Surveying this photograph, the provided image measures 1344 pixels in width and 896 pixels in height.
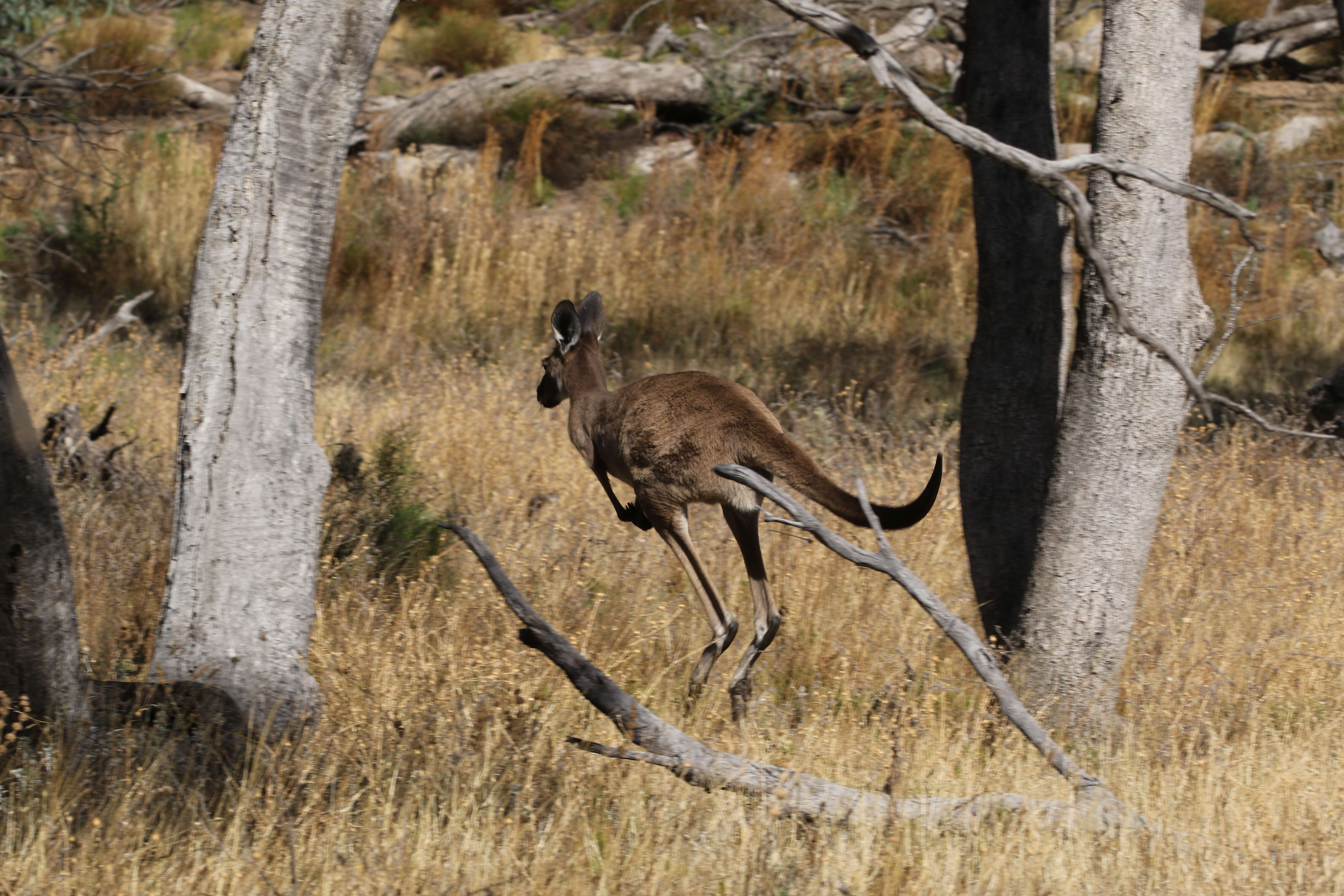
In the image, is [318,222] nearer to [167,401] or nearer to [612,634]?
[612,634]

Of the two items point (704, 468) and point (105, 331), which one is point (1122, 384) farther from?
point (105, 331)

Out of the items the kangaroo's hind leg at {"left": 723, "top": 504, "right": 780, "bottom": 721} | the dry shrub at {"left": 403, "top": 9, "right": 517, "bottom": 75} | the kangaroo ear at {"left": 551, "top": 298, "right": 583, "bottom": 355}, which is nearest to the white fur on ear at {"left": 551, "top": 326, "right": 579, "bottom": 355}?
the kangaroo ear at {"left": 551, "top": 298, "right": 583, "bottom": 355}

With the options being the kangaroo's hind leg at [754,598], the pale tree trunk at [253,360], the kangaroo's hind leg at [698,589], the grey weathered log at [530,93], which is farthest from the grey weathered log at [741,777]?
the grey weathered log at [530,93]

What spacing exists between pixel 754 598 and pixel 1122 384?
5.30 feet

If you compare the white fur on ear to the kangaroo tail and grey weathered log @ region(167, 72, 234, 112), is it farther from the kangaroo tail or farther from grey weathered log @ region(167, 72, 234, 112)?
grey weathered log @ region(167, 72, 234, 112)

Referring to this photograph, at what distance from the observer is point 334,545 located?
206 inches

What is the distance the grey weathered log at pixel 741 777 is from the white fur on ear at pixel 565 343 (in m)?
2.38

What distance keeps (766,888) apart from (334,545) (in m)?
2.96

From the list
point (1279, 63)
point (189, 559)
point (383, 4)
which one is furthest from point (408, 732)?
point (1279, 63)

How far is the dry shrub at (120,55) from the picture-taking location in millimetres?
13836

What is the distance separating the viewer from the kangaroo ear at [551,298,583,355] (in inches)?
222

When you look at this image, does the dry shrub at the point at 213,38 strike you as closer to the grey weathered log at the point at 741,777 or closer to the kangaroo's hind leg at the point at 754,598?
the kangaroo's hind leg at the point at 754,598

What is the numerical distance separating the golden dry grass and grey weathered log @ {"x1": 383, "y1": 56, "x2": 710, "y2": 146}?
3.56m

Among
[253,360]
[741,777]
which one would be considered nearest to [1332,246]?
[741,777]
